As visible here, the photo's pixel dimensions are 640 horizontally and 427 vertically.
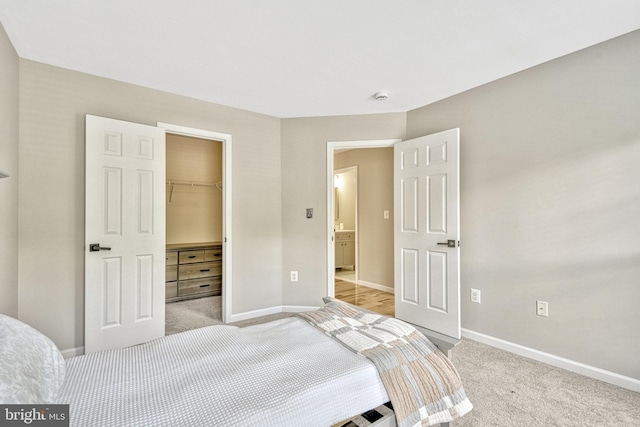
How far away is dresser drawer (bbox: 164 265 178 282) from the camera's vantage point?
4117 millimetres

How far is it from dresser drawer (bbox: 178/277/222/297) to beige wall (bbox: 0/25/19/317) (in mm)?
2024

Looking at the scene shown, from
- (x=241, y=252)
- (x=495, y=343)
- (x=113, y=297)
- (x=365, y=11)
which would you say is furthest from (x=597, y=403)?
(x=113, y=297)

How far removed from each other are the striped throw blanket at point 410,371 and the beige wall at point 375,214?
3135 mm

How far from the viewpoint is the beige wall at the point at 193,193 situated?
4691 mm

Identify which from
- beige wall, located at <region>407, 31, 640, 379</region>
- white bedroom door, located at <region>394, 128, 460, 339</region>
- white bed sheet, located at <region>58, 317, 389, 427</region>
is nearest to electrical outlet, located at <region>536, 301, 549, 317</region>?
beige wall, located at <region>407, 31, 640, 379</region>

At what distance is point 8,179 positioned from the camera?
209cm

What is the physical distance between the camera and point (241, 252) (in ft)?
11.4

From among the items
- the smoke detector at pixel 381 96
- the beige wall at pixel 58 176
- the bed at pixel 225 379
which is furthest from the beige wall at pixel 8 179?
the smoke detector at pixel 381 96

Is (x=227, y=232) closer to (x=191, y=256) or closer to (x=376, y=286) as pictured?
(x=191, y=256)

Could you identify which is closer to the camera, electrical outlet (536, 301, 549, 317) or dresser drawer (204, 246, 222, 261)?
electrical outlet (536, 301, 549, 317)

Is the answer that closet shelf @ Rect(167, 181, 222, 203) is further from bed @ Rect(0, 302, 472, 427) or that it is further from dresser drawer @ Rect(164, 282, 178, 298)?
bed @ Rect(0, 302, 472, 427)

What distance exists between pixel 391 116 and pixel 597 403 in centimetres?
303

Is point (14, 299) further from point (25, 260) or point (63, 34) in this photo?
point (63, 34)

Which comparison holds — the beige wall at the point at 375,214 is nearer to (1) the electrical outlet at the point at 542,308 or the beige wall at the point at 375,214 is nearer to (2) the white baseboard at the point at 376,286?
(2) the white baseboard at the point at 376,286
